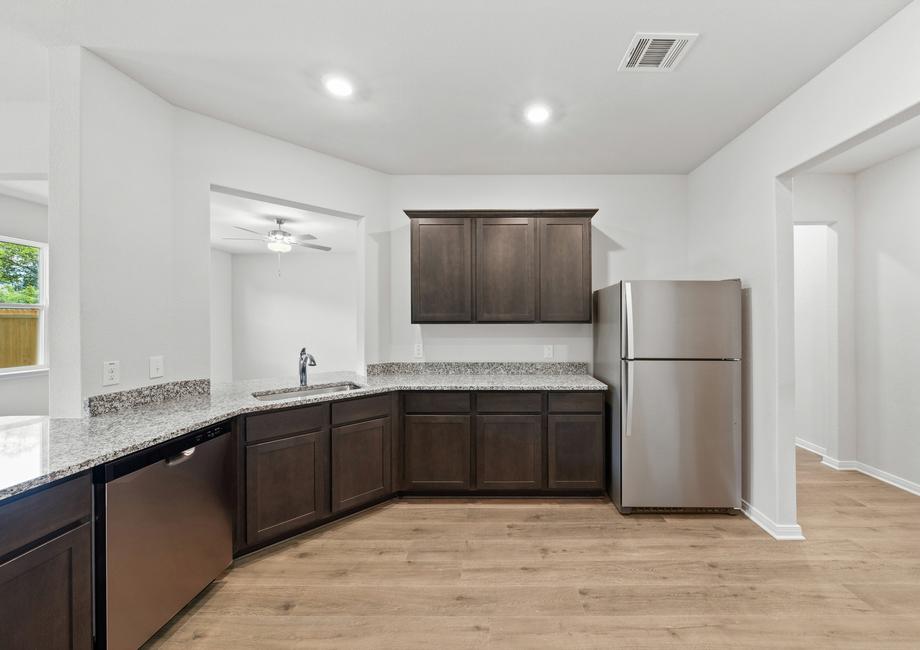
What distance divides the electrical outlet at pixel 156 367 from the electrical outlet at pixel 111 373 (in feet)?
0.60

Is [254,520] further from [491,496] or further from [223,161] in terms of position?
[223,161]

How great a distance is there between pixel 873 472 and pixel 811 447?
0.71m

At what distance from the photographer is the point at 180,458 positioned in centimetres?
188

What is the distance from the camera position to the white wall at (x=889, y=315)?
331cm

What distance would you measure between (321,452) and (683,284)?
2694 mm

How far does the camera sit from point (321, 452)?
8.79ft

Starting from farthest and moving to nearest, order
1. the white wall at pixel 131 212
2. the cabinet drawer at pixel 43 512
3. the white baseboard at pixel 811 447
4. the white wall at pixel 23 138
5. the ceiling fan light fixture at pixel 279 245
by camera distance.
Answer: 1. the ceiling fan light fixture at pixel 279 245
2. the white baseboard at pixel 811 447
3. the white wall at pixel 23 138
4. the white wall at pixel 131 212
5. the cabinet drawer at pixel 43 512

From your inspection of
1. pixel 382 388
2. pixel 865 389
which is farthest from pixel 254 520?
pixel 865 389

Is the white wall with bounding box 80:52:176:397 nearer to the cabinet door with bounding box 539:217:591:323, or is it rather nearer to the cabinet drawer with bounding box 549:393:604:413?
the cabinet drawer with bounding box 549:393:604:413

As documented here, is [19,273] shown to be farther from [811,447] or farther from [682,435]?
[811,447]

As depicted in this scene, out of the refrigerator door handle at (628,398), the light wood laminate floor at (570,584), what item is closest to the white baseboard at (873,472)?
the light wood laminate floor at (570,584)

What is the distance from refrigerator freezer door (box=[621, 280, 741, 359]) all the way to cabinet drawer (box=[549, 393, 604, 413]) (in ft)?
1.54

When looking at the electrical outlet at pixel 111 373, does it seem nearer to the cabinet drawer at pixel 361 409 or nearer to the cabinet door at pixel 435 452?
the cabinet drawer at pixel 361 409

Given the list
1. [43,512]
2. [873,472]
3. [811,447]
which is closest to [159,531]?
[43,512]
